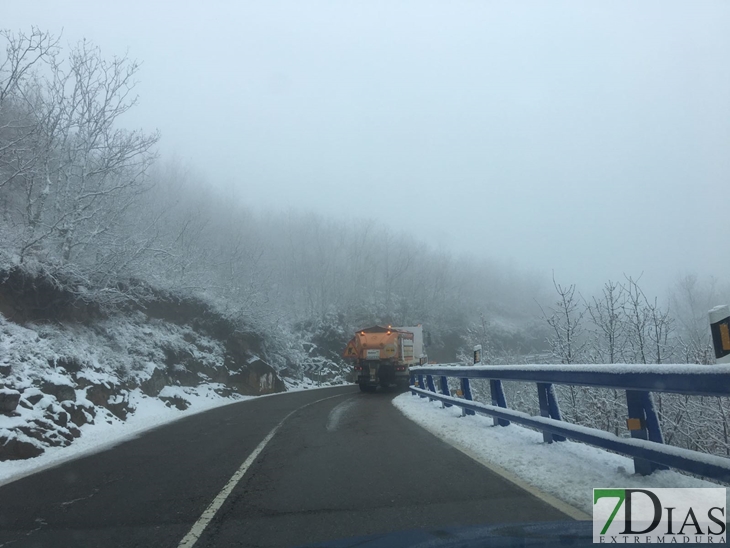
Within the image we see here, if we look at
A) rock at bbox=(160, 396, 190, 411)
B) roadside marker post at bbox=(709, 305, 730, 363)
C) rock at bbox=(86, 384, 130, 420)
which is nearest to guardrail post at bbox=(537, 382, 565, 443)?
roadside marker post at bbox=(709, 305, 730, 363)

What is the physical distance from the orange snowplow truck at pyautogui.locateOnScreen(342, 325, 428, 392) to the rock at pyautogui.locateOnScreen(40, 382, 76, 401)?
52.0ft

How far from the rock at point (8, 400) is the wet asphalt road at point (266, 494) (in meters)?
2.17

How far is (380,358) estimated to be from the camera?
26625 mm

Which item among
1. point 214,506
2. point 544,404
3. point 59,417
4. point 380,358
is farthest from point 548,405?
point 380,358

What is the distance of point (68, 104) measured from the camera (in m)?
17.0

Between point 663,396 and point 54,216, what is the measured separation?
695 inches

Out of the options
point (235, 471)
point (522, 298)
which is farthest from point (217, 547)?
point (522, 298)

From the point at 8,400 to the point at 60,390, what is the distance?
196 cm

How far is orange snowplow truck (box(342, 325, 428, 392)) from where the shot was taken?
2655cm

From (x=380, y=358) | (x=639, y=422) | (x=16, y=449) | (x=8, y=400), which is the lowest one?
(x=16, y=449)

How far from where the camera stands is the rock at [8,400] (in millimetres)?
9867

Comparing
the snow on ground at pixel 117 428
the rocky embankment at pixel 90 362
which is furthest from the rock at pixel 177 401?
the snow on ground at pixel 117 428

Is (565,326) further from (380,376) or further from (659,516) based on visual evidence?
(659,516)

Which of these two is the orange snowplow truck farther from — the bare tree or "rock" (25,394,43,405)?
"rock" (25,394,43,405)
